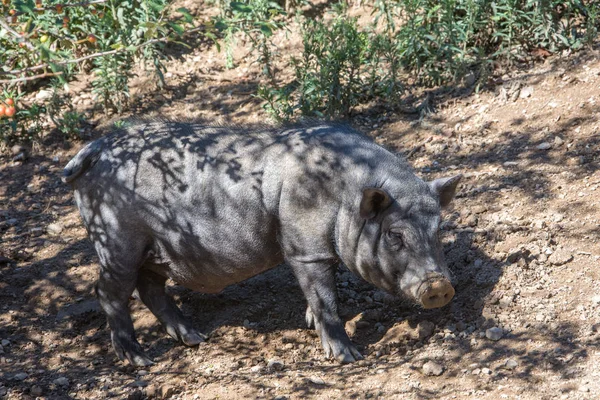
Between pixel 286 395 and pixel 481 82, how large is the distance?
465 cm

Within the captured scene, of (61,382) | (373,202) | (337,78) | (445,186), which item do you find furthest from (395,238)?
(337,78)

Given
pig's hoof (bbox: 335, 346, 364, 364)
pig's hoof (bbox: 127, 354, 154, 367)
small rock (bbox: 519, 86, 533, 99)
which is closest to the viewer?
pig's hoof (bbox: 335, 346, 364, 364)

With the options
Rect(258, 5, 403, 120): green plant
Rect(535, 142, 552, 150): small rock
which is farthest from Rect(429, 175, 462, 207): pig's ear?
Rect(258, 5, 403, 120): green plant

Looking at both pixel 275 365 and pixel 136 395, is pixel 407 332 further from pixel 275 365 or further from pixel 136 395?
pixel 136 395

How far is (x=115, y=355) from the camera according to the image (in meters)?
6.54

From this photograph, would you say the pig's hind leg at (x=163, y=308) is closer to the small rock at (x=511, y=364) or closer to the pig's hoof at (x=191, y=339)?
the pig's hoof at (x=191, y=339)

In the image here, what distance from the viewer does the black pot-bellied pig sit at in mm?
5719

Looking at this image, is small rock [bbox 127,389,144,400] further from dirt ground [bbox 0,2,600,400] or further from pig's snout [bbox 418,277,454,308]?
pig's snout [bbox 418,277,454,308]

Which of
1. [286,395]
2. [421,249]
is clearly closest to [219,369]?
[286,395]

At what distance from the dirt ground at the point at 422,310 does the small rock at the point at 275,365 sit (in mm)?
14

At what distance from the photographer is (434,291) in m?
5.52

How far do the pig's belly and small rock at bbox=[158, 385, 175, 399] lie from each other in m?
0.94

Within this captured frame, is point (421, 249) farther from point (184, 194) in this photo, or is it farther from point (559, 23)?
point (559, 23)

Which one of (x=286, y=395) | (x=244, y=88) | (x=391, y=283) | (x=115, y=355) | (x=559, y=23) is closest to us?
(x=286, y=395)
